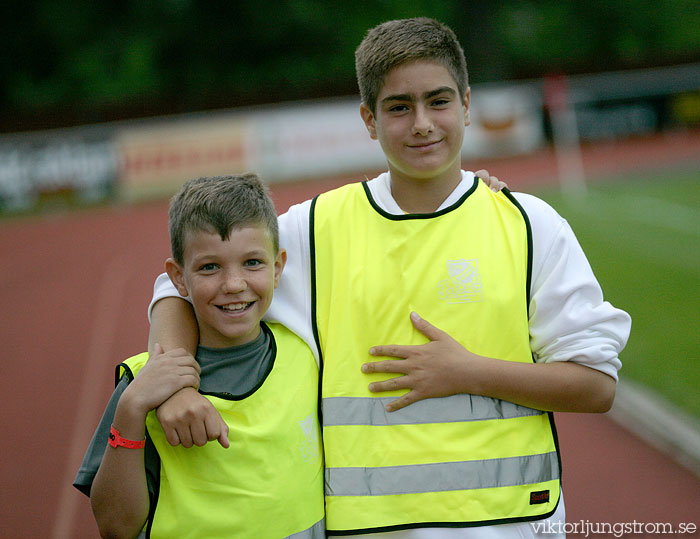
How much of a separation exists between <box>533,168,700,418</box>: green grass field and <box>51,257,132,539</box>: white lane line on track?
420 centimetres

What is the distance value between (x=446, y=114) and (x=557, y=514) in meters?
1.21

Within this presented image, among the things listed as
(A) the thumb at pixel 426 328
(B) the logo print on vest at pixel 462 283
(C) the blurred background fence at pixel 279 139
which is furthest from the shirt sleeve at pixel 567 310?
(C) the blurred background fence at pixel 279 139

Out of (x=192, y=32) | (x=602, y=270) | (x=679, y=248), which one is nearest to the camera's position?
(x=602, y=270)

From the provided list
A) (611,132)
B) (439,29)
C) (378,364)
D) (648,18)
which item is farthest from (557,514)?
(648,18)

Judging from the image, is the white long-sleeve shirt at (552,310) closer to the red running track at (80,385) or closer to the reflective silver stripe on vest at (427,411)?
the reflective silver stripe on vest at (427,411)

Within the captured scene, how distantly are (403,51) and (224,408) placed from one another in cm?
115

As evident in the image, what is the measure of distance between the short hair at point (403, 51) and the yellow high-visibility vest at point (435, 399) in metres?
0.40

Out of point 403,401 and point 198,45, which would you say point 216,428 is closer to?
point 403,401

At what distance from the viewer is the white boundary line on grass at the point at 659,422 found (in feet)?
17.1

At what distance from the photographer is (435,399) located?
92.1 inches

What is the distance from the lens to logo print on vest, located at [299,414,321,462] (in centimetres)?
233

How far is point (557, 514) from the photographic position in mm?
2359

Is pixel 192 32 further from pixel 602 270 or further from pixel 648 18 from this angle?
pixel 602 270

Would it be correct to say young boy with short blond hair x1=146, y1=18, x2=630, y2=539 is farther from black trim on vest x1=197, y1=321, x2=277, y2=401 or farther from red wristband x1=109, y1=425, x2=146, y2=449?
red wristband x1=109, y1=425, x2=146, y2=449
